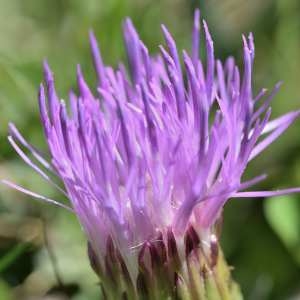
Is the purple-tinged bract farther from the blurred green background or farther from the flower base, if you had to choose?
the blurred green background

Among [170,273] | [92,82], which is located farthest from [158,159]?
[92,82]

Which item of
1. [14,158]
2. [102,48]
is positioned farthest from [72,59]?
[14,158]

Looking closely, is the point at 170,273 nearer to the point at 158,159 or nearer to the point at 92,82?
the point at 158,159

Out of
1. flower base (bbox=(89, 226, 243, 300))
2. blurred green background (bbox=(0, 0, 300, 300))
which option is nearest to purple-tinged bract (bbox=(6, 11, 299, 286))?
flower base (bbox=(89, 226, 243, 300))

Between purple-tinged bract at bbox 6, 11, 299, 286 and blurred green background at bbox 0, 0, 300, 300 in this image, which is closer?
purple-tinged bract at bbox 6, 11, 299, 286

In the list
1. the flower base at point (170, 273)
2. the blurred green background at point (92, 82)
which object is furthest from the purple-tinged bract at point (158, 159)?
the blurred green background at point (92, 82)

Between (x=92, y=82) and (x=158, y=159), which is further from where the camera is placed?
(x=92, y=82)

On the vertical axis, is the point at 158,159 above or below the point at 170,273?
above

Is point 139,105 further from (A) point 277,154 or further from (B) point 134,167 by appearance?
(A) point 277,154
